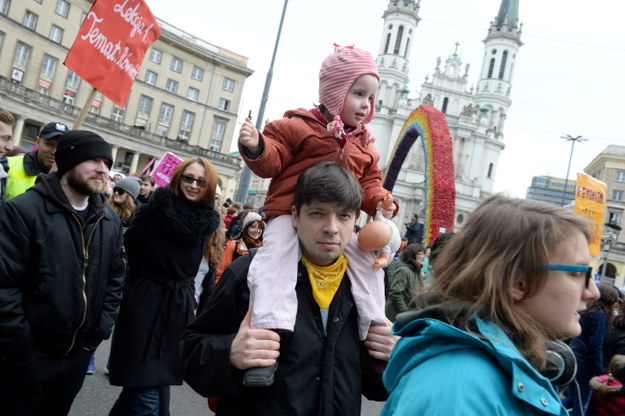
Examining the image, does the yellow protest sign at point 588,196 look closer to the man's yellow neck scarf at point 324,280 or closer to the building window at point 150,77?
the man's yellow neck scarf at point 324,280

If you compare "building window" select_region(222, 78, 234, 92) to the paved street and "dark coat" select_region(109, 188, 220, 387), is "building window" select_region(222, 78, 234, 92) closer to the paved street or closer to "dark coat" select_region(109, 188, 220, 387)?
the paved street

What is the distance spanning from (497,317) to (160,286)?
114 inches

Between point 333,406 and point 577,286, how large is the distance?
101cm

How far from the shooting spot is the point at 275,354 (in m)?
1.83

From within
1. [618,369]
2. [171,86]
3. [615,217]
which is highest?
[171,86]

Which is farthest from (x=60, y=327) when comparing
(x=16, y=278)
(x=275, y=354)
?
(x=275, y=354)

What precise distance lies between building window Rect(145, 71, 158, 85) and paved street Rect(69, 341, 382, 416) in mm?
49554

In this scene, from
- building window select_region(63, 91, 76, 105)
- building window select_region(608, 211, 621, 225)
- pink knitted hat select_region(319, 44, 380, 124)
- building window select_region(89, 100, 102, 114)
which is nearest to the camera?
pink knitted hat select_region(319, 44, 380, 124)

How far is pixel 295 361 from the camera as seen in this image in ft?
6.35

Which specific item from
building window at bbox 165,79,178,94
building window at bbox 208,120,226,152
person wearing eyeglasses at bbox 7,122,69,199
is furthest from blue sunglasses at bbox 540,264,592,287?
building window at bbox 208,120,226,152

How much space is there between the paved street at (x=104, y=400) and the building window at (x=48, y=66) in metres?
43.5

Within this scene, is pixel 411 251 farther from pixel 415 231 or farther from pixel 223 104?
pixel 223 104

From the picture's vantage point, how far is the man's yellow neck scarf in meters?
2.04

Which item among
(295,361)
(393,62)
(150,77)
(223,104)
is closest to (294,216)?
(295,361)
